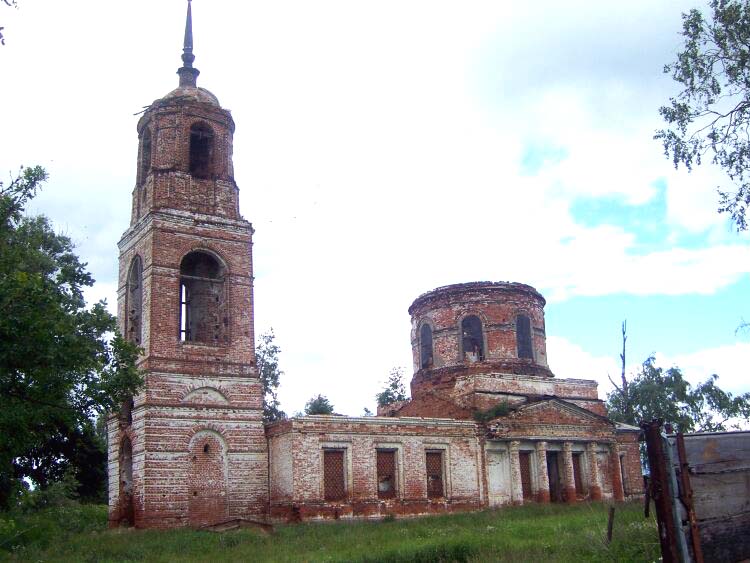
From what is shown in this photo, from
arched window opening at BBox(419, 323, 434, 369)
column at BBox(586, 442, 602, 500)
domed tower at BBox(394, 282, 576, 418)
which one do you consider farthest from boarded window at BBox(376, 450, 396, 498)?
column at BBox(586, 442, 602, 500)

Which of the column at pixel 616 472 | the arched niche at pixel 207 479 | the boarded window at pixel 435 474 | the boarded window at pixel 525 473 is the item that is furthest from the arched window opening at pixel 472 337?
the arched niche at pixel 207 479

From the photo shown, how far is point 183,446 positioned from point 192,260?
5.94 m

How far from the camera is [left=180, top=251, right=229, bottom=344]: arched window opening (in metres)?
23.1

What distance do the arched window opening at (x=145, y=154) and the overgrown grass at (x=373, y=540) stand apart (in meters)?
10.2

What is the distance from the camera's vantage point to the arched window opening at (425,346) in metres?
30.7

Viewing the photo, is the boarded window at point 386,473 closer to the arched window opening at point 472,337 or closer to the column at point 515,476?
the column at point 515,476

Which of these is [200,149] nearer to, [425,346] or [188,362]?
[188,362]

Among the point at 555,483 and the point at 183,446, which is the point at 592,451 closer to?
the point at 555,483

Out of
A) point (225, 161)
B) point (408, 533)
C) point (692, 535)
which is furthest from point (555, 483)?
point (692, 535)

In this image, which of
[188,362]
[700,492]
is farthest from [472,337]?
[700,492]

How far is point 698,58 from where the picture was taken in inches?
583

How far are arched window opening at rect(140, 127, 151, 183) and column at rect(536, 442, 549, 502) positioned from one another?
15447mm

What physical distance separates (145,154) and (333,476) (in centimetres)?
1144

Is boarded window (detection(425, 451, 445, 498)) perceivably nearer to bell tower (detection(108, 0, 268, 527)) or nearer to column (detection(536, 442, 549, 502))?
column (detection(536, 442, 549, 502))
